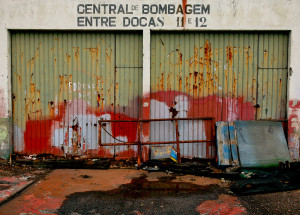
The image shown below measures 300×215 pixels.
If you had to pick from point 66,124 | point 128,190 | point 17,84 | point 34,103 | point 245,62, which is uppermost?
point 245,62

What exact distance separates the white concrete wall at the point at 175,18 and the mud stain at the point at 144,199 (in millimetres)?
2474

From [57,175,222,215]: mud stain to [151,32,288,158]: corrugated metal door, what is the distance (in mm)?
1830

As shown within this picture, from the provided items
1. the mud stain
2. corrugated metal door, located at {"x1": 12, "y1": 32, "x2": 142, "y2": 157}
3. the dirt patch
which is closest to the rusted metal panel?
the mud stain

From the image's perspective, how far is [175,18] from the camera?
275 inches

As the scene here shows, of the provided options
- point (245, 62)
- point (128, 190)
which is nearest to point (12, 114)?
point (128, 190)

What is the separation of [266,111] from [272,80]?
2.53ft

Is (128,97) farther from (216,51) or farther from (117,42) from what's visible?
(216,51)

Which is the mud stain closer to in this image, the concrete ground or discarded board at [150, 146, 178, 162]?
the concrete ground

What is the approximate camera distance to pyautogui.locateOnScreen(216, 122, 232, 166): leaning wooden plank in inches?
260

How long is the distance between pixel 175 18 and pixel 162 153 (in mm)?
3211

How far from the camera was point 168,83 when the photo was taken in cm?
727

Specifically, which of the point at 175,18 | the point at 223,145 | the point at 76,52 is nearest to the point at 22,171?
the point at 76,52

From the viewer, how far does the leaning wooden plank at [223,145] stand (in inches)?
260

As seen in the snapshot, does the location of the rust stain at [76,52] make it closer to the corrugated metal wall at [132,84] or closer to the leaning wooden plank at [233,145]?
the corrugated metal wall at [132,84]
